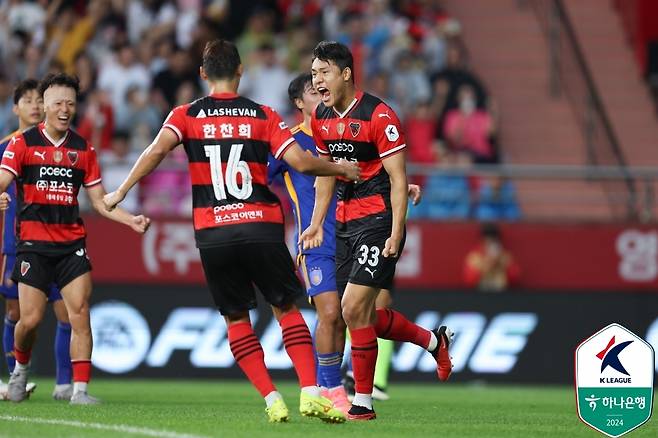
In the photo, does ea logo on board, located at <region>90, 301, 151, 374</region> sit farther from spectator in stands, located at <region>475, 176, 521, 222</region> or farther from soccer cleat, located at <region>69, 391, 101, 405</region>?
soccer cleat, located at <region>69, 391, 101, 405</region>

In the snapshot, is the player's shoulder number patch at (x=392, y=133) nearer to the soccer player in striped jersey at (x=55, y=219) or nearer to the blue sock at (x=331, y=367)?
the blue sock at (x=331, y=367)

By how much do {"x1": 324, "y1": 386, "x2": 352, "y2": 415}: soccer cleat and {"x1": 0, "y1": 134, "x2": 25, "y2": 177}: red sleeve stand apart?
10.2ft

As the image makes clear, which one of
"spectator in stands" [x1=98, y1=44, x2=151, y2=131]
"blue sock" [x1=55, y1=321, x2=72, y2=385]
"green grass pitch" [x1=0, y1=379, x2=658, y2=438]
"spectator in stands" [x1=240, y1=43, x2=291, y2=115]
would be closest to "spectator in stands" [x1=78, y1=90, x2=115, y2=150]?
"spectator in stands" [x1=98, y1=44, x2=151, y2=131]

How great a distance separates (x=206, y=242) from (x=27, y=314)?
3011 mm

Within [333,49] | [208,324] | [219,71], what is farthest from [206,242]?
[208,324]

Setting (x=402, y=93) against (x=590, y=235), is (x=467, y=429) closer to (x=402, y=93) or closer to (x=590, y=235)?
(x=590, y=235)

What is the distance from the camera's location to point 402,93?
68.7 feet

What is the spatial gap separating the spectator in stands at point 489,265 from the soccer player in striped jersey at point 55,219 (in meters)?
7.22

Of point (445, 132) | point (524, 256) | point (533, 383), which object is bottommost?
point (533, 383)

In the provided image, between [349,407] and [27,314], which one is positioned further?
[27,314]

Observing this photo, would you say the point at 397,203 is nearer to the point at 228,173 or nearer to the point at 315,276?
A: the point at 228,173

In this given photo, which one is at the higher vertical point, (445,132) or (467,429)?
(445,132)

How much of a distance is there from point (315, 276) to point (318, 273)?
0.11ft

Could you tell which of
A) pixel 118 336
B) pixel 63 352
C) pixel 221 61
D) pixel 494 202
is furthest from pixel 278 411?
pixel 494 202
